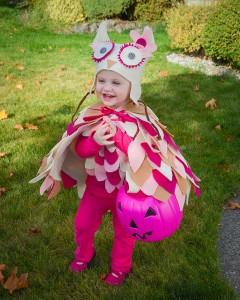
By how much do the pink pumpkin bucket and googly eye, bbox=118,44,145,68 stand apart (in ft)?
2.23

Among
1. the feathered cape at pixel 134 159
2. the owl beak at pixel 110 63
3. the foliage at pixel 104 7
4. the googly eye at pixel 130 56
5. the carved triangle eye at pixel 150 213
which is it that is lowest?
the foliage at pixel 104 7

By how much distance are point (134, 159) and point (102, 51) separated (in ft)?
1.97

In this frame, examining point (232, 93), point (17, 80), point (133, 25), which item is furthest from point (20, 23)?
point (232, 93)

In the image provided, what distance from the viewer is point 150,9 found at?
13.9 metres

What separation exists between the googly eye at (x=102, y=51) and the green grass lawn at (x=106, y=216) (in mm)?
1437

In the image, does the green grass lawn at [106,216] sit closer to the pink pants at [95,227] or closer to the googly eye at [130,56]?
the pink pants at [95,227]

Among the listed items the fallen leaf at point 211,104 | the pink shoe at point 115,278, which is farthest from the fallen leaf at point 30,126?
the pink shoe at point 115,278

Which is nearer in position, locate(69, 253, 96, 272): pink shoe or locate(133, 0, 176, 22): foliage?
locate(69, 253, 96, 272): pink shoe

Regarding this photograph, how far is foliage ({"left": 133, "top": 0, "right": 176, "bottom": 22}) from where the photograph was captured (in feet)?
45.6

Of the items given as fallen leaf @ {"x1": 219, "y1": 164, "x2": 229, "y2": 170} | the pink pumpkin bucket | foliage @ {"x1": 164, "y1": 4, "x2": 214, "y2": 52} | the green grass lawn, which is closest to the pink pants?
the green grass lawn

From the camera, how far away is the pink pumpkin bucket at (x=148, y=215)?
2127 millimetres

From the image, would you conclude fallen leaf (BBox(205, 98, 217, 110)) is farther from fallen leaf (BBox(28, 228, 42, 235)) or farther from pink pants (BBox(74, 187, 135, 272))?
pink pants (BBox(74, 187, 135, 272))

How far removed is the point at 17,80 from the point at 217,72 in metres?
3.83

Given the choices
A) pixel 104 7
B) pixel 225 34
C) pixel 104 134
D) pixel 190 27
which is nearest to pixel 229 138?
pixel 104 134
